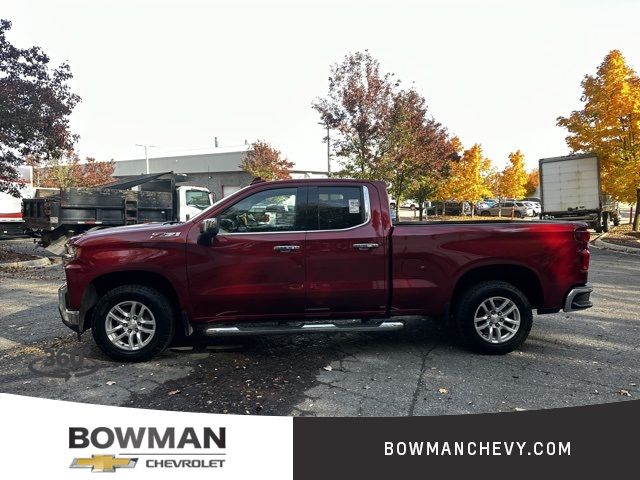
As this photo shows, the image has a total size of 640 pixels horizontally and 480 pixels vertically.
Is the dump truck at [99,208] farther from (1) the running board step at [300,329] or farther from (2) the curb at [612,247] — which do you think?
(2) the curb at [612,247]

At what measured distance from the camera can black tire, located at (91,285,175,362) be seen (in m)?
4.59

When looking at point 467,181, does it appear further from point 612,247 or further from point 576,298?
point 576,298

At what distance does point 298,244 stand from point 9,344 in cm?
364

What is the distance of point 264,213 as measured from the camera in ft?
15.7

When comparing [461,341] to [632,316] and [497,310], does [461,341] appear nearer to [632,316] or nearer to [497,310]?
[497,310]

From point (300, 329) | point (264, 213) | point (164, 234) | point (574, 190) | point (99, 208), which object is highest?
point (574, 190)

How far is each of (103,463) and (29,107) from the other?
11.3m

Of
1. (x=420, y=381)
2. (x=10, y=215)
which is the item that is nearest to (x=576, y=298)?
(x=420, y=381)

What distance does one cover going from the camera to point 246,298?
464cm

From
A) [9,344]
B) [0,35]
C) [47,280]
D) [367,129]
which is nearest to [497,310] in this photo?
[9,344]

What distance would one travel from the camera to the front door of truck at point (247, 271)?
15.1 feet

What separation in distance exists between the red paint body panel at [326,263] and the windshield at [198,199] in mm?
9909

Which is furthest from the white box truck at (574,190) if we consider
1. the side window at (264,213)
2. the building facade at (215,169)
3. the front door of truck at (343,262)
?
the building facade at (215,169)

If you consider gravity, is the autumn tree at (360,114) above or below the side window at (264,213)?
above
